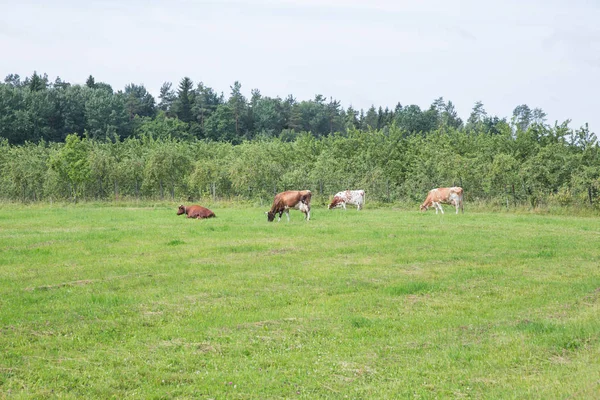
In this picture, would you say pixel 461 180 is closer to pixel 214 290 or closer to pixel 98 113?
pixel 214 290

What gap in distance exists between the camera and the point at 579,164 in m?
33.7

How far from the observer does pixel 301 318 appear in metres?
9.53

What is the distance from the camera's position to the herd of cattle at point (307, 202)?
27.7m

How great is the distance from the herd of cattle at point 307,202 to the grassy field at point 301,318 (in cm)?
881

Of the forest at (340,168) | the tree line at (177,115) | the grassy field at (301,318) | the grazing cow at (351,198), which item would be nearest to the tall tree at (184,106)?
the tree line at (177,115)

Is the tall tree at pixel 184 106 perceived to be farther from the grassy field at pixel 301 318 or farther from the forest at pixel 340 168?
the grassy field at pixel 301 318

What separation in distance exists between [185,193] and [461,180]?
25195 mm

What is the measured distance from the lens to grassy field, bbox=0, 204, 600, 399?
6.78 metres

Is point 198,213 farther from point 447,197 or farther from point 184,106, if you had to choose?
point 184,106

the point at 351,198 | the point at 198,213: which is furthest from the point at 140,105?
the point at 198,213

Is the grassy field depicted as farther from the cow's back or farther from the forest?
the forest

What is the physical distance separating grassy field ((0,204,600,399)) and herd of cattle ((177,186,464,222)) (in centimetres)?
881

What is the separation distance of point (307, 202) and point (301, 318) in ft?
61.0

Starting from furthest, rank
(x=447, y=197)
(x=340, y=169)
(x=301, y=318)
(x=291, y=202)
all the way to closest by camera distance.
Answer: (x=340, y=169) < (x=447, y=197) < (x=291, y=202) < (x=301, y=318)
